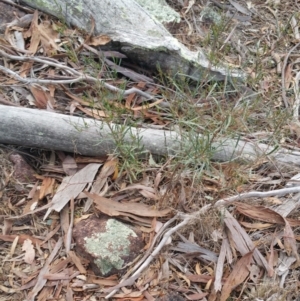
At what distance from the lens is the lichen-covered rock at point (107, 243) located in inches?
74.6

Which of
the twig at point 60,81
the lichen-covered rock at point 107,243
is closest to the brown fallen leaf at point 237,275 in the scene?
the lichen-covered rock at point 107,243

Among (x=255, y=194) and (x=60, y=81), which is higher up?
(x=255, y=194)

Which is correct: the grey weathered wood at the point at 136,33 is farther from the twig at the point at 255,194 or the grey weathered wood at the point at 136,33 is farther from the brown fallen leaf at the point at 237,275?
the brown fallen leaf at the point at 237,275

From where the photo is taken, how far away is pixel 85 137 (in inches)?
84.2

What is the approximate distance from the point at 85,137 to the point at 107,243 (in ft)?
1.64

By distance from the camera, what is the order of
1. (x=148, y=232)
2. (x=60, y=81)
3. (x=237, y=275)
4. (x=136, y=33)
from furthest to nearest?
(x=136, y=33) < (x=60, y=81) < (x=148, y=232) < (x=237, y=275)

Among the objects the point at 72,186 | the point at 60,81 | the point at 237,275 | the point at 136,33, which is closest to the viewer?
the point at 237,275

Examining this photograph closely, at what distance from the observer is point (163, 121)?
2371 mm

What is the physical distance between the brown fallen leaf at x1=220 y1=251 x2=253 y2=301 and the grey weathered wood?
97cm

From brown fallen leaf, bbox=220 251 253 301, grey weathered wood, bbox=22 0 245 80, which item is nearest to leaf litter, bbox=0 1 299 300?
brown fallen leaf, bbox=220 251 253 301

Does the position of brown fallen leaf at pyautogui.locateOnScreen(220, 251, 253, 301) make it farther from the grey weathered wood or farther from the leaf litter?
the grey weathered wood

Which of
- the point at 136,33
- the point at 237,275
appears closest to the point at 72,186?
the point at 237,275

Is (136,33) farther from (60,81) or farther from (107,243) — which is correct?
(107,243)

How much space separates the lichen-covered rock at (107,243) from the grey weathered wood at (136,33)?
36.3 inches
